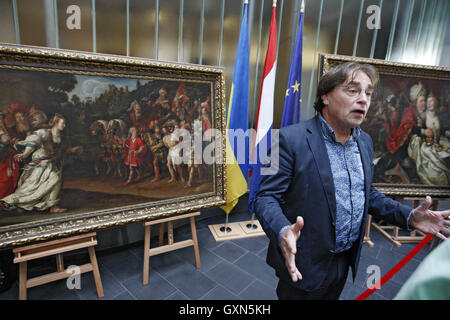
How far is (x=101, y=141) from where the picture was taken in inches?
100

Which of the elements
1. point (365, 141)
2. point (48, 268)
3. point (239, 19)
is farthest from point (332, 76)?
point (48, 268)

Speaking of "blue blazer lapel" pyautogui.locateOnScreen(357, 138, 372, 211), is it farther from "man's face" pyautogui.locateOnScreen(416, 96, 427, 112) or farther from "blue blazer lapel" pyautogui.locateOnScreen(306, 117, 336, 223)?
"man's face" pyautogui.locateOnScreen(416, 96, 427, 112)

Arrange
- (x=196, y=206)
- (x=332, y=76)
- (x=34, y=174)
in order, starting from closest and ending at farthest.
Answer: (x=332, y=76) → (x=34, y=174) → (x=196, y=206)

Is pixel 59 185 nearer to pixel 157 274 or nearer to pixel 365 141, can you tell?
pixel 157 274

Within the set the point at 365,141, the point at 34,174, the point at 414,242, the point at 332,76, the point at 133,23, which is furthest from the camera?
the point at 414,242

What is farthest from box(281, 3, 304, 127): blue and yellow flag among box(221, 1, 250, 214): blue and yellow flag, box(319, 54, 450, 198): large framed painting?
box(319, 54, 450, 198): large framed painting

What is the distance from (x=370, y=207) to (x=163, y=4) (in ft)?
13.3

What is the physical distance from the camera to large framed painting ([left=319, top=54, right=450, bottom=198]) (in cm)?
350

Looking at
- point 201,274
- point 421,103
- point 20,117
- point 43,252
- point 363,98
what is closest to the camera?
point 363,98

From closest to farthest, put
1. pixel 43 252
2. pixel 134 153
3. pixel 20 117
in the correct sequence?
pixel 20 117
pixel 43 252
pixel 134 153

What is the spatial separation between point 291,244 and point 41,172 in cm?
232

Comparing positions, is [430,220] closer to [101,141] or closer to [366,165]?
[366,165]

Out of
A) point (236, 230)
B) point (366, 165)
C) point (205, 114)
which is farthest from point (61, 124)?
point (236, 230)

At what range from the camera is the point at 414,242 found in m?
4.49
